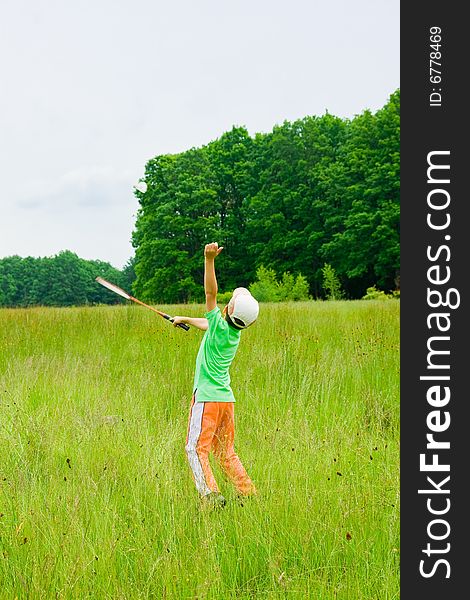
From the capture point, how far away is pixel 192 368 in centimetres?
680

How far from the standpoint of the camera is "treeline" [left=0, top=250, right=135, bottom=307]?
71.1 meters

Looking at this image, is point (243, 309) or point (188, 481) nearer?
point (243, 309)

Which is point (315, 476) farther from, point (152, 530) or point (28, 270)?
point (28, 270)

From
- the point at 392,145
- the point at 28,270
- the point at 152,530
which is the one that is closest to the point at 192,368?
the point at 152,530

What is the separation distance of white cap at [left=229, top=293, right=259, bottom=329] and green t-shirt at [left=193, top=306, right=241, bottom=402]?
102 millimetres

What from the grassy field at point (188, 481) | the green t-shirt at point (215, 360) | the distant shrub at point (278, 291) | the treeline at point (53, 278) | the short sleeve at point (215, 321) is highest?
the treeline at point (53, 278)

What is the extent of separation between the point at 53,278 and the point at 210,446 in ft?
246

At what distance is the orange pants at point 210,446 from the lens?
3.56 meters

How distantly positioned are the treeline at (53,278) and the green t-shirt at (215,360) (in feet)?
208

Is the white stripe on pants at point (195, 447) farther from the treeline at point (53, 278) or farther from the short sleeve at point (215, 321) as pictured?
the treeline at point (53, 278)

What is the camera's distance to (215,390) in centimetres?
367

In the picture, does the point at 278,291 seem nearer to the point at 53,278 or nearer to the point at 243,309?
the point at 243,309

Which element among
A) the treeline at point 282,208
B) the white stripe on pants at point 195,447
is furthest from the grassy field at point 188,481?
the treeline at point 282,208

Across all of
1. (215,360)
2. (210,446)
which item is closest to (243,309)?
(215,360)
